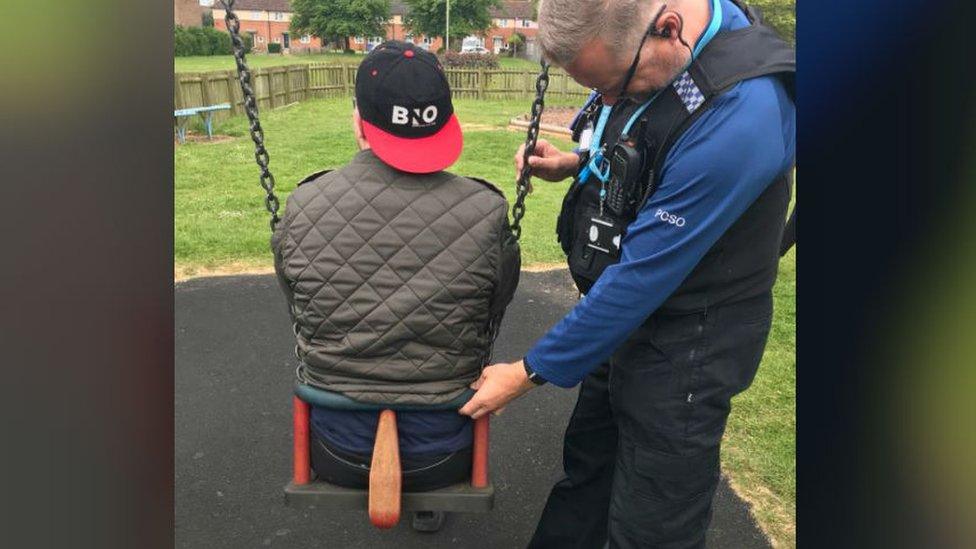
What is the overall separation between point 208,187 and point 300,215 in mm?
7576

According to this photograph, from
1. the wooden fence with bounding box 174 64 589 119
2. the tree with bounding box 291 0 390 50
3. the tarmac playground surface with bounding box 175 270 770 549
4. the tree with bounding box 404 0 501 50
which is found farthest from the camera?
the tree with bounding box 291 0 390 50

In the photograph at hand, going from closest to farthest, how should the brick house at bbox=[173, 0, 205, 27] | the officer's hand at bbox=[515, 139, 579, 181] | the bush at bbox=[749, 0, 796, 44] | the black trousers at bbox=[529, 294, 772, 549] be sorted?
the black trousers at bbox=[529, 294, 772, 549]
the officer's hand at bbox=[515, 139, 579, 181]
the bush at bbox=[749, 0, 796, 44]
the brick house at bbox=[173, 0, 205, 27]

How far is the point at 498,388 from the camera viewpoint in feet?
6.72

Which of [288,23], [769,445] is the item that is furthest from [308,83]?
[288,23]

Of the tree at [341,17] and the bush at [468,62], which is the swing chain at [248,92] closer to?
the bush at [468,62]

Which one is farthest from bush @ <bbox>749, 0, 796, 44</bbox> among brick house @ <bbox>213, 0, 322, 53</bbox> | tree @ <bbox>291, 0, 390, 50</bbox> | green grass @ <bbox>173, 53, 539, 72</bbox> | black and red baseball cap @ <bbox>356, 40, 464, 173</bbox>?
brick house @ <bbox>213, 0, 322, 53</bbox>

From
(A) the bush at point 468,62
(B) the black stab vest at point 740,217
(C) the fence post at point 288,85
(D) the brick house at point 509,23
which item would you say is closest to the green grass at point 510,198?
(B) the black stab vest at point 740,217

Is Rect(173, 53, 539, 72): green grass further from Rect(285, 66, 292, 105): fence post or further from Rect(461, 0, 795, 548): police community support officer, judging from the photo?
Rect(461, 0, 795, 548): police community support officer

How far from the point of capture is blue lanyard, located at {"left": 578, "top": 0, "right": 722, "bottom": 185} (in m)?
1.79

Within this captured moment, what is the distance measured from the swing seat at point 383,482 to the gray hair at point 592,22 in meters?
0.94
